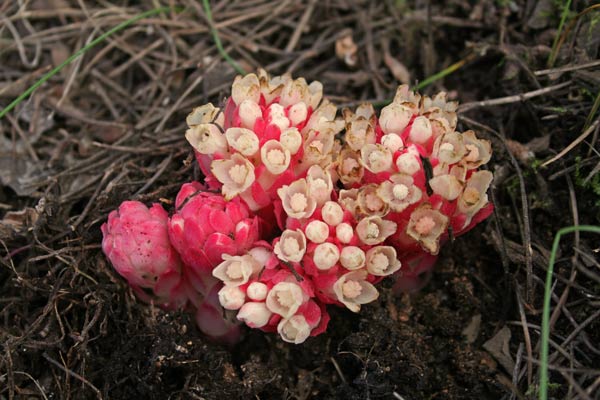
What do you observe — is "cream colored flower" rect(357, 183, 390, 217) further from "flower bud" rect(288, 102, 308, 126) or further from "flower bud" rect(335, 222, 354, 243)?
"flower bud" rect(288, 102, 308, 126)

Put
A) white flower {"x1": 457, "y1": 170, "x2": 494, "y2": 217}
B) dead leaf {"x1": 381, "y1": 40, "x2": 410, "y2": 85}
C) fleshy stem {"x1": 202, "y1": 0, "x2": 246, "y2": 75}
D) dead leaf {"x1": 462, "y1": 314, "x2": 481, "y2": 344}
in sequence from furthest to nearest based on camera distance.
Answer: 1. dead leaf {"x1": 381, "y1": 40, "x2": 410, "y2": 85}
2. fleshy stem {"x1": 202, "y1": 0, "x2": 246, "y2": 75}
3. dead leaf {"x1": 462, "y1": 314, "x2": 481, "y2": 344}
4. white flower {"x1": 457, "y1": 170, "x2": 494, "y2": 217}

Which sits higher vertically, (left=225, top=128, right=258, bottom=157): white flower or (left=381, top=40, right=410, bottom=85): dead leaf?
(left=225, top=128, right=258, bottom=157): white flower

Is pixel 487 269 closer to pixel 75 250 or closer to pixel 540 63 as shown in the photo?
pixel 540 63

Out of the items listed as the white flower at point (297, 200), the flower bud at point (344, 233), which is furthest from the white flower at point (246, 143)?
the flower bud at point (344, 233)

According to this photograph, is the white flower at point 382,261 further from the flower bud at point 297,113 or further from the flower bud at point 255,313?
the flower bud at point 297,113

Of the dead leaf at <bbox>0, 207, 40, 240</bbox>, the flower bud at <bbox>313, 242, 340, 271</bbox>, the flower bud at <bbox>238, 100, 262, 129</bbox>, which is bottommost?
the dead leaf at <bbox>0, 207, 40, 240</bbox>

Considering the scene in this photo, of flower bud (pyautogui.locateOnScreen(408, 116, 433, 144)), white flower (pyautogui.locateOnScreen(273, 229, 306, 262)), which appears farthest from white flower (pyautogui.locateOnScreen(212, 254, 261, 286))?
flower bud (pyautogui.locateOnScreen(408, 116, 433, 144))

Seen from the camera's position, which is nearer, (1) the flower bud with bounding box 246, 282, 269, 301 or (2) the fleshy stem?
(1) the flower bud with bounding box 246, 282, 269, 301

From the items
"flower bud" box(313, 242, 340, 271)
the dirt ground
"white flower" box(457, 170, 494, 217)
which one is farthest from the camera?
the dirt ground
